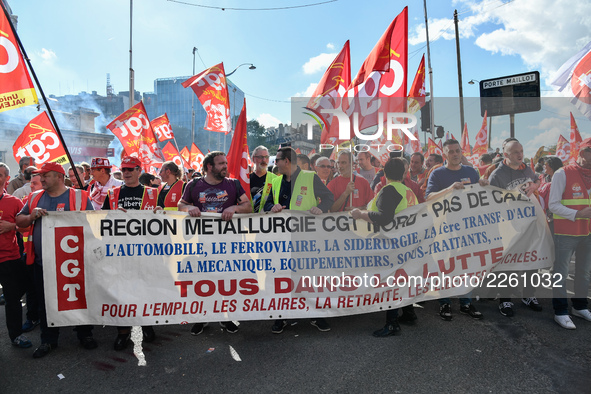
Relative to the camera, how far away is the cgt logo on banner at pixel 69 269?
12.4 feet

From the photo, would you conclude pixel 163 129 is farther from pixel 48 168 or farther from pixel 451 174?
pixel 451 174

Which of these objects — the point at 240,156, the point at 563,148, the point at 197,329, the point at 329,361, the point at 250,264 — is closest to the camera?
the point at 329,361

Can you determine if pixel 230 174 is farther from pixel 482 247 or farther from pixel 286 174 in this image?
pixel 482 247

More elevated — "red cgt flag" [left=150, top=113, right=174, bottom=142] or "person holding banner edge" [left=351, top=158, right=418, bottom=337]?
"red cgt flag" [left=150, top=113, right=174, bottom=142]

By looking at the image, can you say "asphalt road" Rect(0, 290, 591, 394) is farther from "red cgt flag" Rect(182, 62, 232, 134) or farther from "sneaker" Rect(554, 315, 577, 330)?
"red cgt flag" Rect(182, 62, 232, 134)

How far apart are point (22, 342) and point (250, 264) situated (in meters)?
2.53

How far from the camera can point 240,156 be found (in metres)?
4.67

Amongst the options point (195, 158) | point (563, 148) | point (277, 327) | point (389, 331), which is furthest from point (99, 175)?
point (563, 148)

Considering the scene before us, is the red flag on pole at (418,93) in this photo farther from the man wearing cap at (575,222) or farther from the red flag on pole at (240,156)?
the red flag on pole at (240,156)

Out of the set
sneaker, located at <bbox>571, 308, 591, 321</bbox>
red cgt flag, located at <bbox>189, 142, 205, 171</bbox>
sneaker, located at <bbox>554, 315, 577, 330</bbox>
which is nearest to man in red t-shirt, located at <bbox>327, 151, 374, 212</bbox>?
sneaker, located at <bbox>554, 315, 577, 330</bbox>

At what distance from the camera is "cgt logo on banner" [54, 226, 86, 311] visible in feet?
12.4

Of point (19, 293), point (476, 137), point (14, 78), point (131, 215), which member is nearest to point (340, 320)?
point (131, 215)

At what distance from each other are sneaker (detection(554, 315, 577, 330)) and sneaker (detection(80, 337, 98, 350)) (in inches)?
201

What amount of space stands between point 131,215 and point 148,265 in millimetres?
574
